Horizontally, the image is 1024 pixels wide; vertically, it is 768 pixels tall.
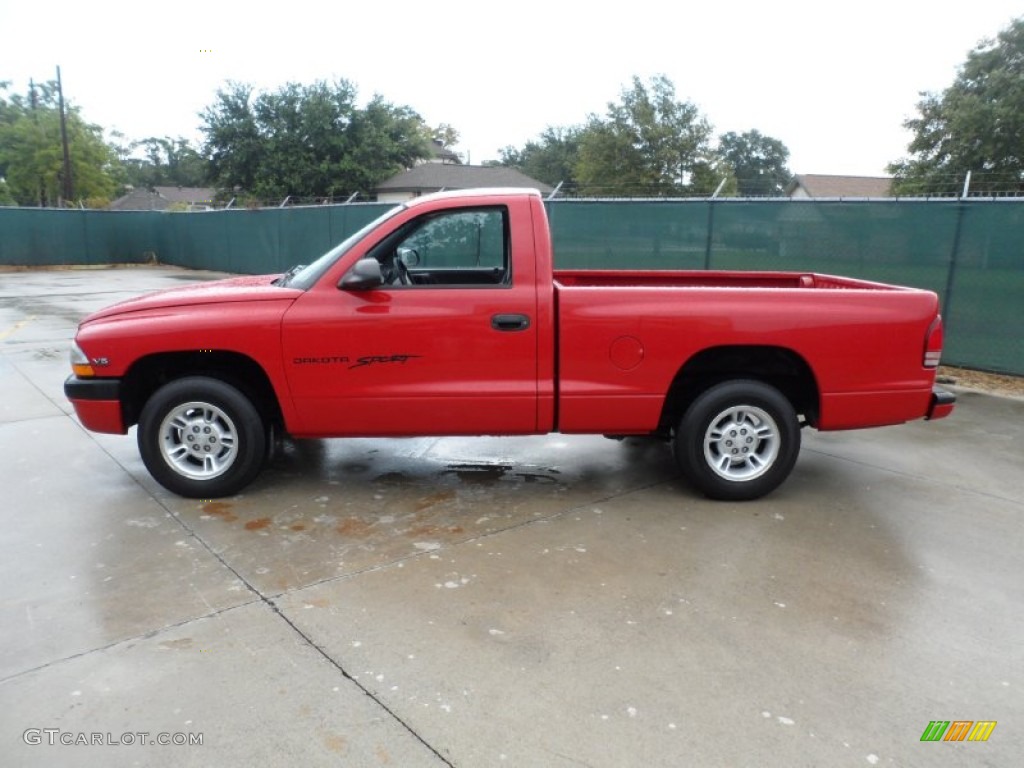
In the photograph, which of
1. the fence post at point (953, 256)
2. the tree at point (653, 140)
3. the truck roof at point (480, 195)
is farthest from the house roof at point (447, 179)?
the truck roof at point (480, 195)

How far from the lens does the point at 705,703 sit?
2805 millimetres

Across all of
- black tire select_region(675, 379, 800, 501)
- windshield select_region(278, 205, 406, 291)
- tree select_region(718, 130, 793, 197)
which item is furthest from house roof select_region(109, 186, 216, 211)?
black tire select_region(675, 379, 800, 501)

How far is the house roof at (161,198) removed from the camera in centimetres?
7550

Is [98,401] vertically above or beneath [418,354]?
beneath

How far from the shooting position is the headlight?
15.2 ft

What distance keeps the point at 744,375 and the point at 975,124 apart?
29.6m

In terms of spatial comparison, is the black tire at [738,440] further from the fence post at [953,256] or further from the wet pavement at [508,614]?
the fence post at [953,256]

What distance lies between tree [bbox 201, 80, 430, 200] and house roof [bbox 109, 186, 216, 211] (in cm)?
3266

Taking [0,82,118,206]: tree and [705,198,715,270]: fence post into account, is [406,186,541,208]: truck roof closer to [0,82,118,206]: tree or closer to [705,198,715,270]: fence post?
[705,198,715,270]: fence post

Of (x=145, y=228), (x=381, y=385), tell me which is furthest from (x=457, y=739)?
(x=145, y=228)

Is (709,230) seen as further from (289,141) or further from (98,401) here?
(289,141)

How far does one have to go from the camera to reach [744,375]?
489 centimetres

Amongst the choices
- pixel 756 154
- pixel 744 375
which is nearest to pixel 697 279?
pixel 744 375

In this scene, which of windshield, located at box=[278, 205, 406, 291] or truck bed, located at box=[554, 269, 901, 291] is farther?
truck bed, located at box=[554, 269, 901, 291]
